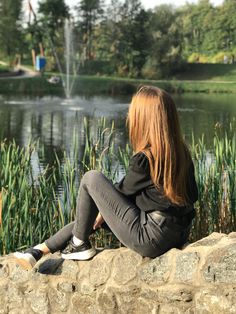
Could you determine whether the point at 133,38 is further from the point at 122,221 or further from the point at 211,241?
the point at 211,241

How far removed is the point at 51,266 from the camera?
297 cm

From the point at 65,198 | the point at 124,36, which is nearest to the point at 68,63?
the point at 124,36

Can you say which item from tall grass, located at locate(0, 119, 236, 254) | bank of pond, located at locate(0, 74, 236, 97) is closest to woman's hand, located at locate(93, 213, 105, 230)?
tall grass, located at locate(0, 119, 236, 254)

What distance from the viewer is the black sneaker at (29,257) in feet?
9.35

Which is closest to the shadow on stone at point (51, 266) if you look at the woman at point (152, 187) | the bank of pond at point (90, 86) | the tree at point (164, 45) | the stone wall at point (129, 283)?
the stone wall at point (129, 283)

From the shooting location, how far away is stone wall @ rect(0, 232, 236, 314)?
246cm

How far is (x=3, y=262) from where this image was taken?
3123 millimetres

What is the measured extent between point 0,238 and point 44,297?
75 centimetres

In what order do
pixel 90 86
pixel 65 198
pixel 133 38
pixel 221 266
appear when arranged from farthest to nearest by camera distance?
pixel 133 38, pixel 90 86, pixel 65 198, pixel 221 266

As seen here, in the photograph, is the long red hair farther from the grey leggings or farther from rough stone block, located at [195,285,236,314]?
rough stone block, located at [195,285,236,314]

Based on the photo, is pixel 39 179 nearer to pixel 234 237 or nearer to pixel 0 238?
pixel 0 238

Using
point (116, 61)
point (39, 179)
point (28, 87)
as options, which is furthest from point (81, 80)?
point (39, 179)

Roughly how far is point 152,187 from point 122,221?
215 mm

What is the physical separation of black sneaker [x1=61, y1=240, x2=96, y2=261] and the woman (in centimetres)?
20
